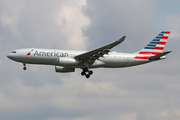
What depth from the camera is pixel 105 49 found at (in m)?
46.8

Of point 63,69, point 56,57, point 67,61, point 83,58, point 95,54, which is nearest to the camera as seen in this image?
point 67,61

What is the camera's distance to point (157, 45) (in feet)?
184

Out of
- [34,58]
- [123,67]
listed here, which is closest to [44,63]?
[34,58]

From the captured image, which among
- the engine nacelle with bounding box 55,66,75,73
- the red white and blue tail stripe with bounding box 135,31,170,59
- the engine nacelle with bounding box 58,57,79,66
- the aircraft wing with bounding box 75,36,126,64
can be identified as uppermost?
the red white and blue tail stripe with bounding box 135,31,170,59

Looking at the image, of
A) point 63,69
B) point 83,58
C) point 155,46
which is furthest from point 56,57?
point 155,46

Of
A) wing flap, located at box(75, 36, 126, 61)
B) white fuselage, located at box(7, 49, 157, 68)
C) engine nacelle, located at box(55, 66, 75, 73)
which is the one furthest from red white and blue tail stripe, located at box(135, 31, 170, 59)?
engine nacelle, located at box(55, 66, 75, 73)

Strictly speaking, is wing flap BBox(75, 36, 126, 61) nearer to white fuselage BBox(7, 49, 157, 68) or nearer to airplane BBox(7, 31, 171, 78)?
airplane BBox(7, 31, 171, 78)

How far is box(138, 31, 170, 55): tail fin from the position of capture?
54.7m

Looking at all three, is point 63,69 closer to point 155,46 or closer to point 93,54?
point 93,54

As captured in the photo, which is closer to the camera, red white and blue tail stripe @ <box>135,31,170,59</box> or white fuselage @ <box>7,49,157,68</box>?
white fuselage @ <box>7,49,157,68</box>

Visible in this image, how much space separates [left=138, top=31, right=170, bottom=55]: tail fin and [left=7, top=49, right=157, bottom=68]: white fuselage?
182 inches

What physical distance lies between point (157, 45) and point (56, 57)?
18.9 m

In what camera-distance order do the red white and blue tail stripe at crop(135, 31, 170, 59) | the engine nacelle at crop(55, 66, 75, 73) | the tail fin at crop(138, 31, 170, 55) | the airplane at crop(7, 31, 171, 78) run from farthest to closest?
1. the tail fin at crop(138, 31, 170, 55)
2. the red white and blue tail stripe at crop(135, 31, 170, 59)
3. the engine nacelle at crop(55, 66, 75, 73)
4. the airplane at crop(7, 31, 171, 78)

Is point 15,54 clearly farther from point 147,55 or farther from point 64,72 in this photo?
point 147,55
